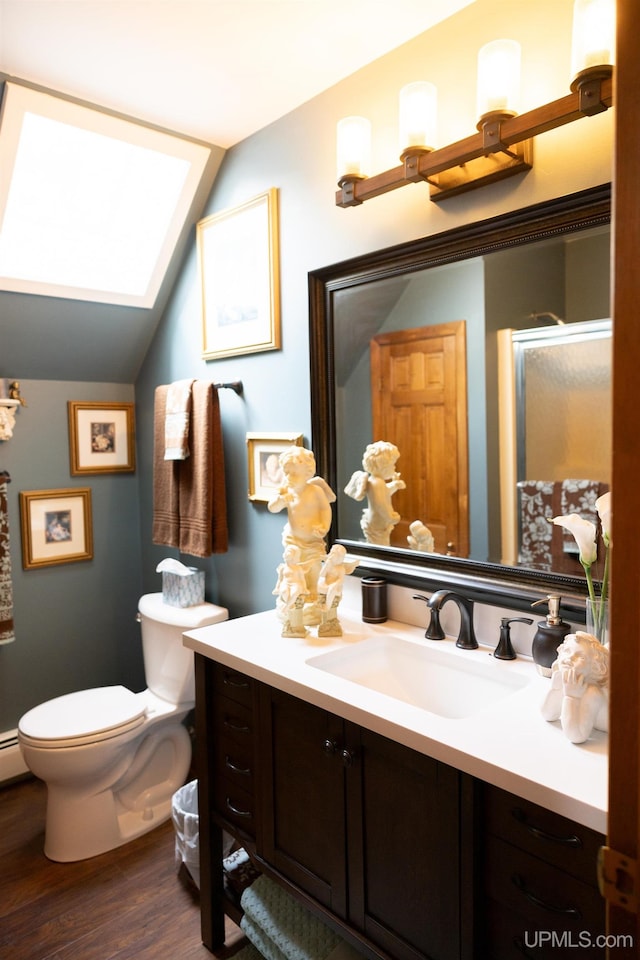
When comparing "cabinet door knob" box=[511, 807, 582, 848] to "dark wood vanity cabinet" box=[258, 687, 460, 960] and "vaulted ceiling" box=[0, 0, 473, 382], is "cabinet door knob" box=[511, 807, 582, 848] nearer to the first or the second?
"dark wood vanity cabinet" box=[258, 687, 460, 960]

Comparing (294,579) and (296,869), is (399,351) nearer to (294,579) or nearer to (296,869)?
(294,579)

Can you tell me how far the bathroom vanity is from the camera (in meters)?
1.05

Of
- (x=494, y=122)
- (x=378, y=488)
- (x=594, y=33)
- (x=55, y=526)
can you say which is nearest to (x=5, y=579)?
(x=55, y=526)

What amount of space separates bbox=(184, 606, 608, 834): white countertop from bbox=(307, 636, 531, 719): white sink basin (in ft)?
0.07

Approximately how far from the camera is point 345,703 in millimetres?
Result: 1339

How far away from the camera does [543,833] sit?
3.43 ft

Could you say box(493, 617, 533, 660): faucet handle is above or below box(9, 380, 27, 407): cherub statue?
below

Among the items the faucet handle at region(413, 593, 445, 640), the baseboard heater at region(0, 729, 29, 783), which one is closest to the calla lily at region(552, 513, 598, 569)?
the faucet handle at region(413, 593, 445, 640)

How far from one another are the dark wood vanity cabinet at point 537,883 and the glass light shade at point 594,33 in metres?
1.37

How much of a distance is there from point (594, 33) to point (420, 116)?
44cm

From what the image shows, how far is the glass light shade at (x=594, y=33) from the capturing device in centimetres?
123

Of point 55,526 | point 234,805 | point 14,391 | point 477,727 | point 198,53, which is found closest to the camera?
point 477,727

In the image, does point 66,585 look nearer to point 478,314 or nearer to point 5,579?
point 5,579

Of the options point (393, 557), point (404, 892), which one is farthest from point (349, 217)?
point (404, 892)
